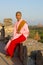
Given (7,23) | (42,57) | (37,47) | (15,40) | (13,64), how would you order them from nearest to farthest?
(42,57), (37,47), (13,64), (15,40), (7,23)

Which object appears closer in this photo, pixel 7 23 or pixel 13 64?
pixel 13 64

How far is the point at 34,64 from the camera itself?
701cm

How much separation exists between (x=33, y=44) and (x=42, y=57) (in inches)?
69.5

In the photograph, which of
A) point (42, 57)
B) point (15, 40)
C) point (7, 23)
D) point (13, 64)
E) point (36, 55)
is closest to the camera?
point (42, 57)

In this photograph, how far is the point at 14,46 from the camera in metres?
8.97

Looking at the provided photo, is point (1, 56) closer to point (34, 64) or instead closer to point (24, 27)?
point (24, 27)

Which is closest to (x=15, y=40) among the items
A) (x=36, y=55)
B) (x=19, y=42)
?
(x=19, y=42)

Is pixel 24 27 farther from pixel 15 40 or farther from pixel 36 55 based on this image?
pixel 36 55

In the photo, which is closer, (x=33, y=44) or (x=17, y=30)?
(x=33, y=44)

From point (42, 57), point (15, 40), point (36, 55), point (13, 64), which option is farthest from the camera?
point (15, 40)

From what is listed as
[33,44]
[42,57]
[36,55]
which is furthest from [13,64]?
[42,57]

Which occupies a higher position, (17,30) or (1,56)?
(17,30)

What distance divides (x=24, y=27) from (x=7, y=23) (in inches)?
603

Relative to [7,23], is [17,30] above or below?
above
